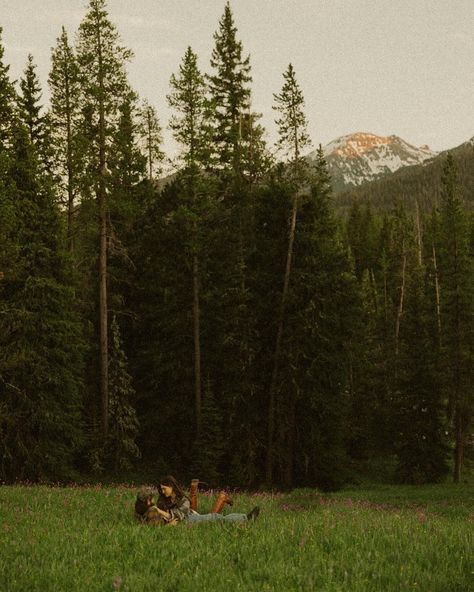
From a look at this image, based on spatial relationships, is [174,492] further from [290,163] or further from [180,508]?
[290,163]

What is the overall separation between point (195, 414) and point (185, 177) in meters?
12.5

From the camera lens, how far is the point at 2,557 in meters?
8.05

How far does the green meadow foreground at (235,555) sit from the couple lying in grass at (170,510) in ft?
1.11

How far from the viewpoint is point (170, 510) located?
434 inches

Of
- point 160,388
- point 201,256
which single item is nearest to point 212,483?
point 160,388

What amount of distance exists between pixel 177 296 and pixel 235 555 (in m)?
24.0

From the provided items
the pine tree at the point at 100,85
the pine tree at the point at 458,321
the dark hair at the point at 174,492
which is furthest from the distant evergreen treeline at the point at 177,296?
the dark hair at the point at 174,492

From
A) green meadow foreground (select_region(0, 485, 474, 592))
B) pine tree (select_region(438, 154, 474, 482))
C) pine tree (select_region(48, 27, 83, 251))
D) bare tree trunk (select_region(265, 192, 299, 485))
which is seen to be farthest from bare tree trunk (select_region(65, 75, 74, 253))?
pine tree (select_region(438, 154, 474, 482))

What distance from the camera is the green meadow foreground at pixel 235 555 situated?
6844 millimetres

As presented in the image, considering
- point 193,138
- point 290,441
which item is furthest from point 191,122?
point 290,441

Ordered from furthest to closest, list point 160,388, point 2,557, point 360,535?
point 160,388 < point 360,535 < point 2,557

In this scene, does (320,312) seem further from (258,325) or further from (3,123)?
(3,123)

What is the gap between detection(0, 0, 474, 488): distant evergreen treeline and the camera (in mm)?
25781

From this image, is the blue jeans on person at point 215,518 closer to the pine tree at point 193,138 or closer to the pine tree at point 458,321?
the pine tree at point 193,138
